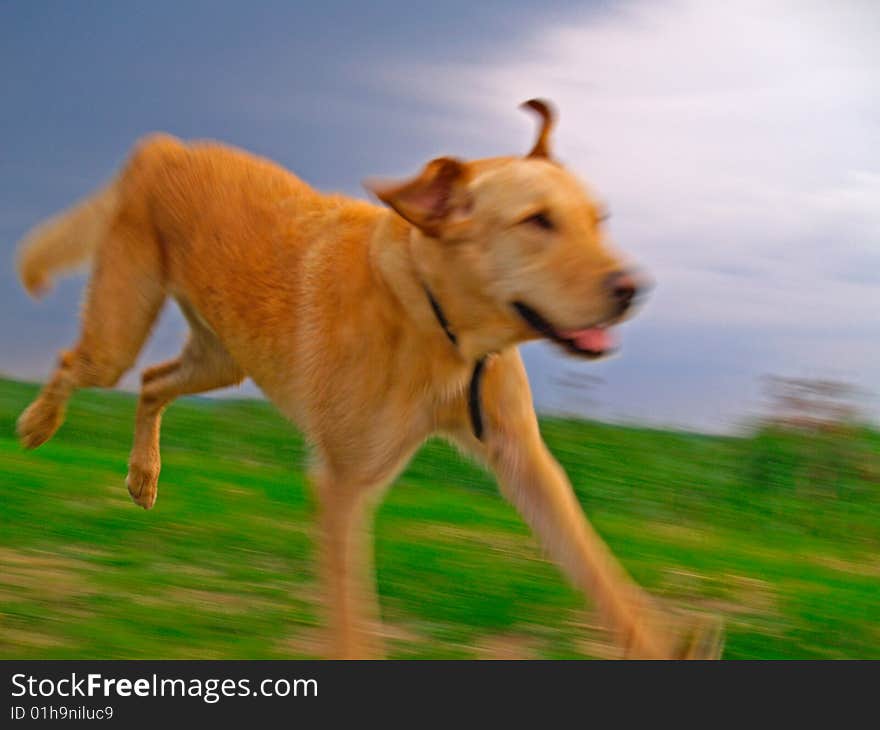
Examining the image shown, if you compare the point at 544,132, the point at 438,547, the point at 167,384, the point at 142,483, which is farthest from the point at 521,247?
the point at 142,483

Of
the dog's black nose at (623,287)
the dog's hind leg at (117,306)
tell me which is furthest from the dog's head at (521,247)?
the dog's hind leg at (117,306)

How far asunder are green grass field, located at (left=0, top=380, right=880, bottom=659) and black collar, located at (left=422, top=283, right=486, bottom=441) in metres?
0.92

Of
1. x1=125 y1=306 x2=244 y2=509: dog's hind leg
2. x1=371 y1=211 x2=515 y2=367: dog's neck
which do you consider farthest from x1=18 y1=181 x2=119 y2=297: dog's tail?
x1=371 y1=211 x2=515 y2=367: dog's neck

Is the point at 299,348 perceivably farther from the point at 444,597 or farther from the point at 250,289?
the point at 444,597

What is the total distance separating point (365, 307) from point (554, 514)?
99 centimetres

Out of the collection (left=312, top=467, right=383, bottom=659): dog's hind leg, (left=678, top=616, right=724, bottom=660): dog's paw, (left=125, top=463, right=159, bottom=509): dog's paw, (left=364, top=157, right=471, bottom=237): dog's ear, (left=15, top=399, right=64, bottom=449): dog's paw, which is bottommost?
(left=678, top=616, right=724, bottom=660): dog's paw

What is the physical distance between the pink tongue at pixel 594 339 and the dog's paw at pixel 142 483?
2888 millimetres

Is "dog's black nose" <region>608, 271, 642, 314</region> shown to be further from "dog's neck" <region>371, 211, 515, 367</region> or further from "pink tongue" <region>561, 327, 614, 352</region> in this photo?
"dog's neck" <region>371, 211, 515, 367</region>

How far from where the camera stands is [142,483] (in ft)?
20.6

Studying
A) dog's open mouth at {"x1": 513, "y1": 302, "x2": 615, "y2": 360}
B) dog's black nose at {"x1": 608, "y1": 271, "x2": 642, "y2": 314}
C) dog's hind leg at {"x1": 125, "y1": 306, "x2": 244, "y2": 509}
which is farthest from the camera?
dog's hind leg at {"x1": 125, "y1": 306, "x2": 244, "y2": 509}

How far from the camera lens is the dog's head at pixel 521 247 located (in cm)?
401

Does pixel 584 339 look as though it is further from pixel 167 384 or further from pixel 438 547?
pixel 167 384

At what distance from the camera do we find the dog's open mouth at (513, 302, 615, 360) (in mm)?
4070

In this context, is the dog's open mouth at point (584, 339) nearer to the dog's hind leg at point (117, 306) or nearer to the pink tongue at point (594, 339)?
the pink tongue at point (594, 339)
